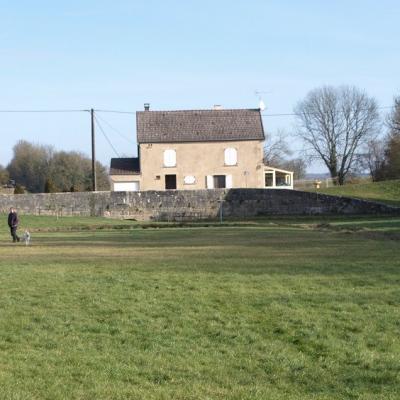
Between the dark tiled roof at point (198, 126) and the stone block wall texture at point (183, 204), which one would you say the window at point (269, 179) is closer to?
the dark tiled roof at point (198, 126)

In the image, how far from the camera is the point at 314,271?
15.0 meters

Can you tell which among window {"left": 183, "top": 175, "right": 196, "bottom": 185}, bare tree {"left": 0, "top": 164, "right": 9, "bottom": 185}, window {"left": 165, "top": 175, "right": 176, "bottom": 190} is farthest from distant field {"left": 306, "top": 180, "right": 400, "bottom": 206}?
bare tree {"left": 0, "top": 164, "right": 9, "bottom": 185}

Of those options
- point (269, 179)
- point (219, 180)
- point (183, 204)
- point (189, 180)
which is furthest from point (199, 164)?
point (269, 179)

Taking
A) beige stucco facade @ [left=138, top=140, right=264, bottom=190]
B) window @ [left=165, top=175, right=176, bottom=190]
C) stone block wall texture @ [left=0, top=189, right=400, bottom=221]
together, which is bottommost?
stone block wall texture @ [left=0, top=189, right=400, bottom=221]

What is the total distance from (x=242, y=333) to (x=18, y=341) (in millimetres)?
2737

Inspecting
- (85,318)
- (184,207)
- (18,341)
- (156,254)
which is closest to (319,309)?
(85,318)

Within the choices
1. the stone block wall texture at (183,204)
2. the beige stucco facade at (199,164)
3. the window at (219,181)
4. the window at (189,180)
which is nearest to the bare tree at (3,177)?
the beige stucco facade at (199,164)

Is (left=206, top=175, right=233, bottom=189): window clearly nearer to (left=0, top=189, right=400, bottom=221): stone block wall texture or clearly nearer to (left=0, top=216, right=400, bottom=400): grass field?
(left=0, top=189, right=400, bottom=221): stone block wall texture

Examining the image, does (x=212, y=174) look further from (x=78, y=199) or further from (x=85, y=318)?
(x=85, y=318)

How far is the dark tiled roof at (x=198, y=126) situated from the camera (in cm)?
5756

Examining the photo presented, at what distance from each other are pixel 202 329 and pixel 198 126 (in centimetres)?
4997

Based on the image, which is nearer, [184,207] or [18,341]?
[18,341]

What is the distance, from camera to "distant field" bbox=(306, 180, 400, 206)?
2062 inches

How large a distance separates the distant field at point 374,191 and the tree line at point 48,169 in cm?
3151
